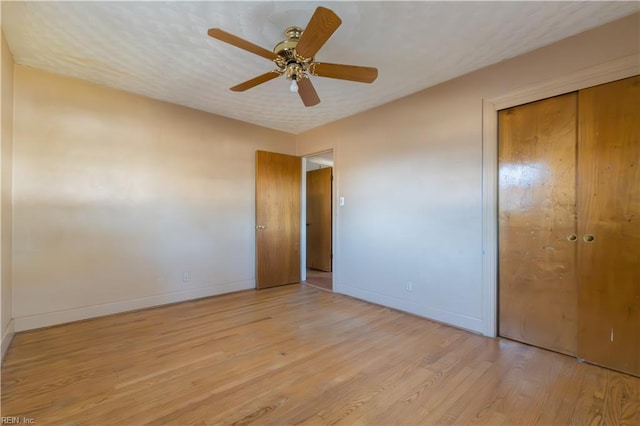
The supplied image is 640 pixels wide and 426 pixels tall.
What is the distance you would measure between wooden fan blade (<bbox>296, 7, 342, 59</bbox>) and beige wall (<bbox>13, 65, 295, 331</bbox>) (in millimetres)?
2580

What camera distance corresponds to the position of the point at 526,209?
256cm

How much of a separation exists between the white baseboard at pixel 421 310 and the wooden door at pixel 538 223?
24 centimetres

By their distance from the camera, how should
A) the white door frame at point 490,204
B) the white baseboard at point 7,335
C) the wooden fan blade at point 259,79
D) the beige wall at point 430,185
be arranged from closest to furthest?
the wooden fan blade at point 259,79, the white baseboard at point 7,335, the beige wall at point 430,185, the white door frame at point 490,204

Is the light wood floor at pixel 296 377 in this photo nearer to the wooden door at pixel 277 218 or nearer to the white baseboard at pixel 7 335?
the white baseboard at pixel 7 335

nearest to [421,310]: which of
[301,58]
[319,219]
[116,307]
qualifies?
[301,58]

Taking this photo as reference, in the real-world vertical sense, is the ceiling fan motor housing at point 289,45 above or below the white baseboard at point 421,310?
above

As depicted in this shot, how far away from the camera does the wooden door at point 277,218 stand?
450 centimetres

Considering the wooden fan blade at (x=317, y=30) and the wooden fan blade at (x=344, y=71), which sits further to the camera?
the wooden fan blade at (x=344, y=71)

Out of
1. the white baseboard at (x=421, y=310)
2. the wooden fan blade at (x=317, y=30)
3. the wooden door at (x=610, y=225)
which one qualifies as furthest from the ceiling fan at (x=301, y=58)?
the white baseboard at (x=421, y=310)

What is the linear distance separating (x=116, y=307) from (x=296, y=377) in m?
2.54

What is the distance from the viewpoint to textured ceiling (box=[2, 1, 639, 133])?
197cm

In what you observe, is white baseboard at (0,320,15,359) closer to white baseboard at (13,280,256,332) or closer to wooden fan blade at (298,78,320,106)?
white baseboard at (13,280,256,332)

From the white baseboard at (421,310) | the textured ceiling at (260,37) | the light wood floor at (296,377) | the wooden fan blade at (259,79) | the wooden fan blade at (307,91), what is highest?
the textured ceiling at (260,37)

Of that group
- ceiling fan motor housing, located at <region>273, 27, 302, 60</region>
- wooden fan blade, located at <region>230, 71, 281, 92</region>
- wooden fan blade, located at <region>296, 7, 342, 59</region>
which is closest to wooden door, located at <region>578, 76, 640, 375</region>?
wooden fan blade, located at <region>296, 7, 342, 59</region>
